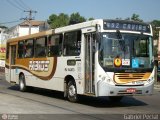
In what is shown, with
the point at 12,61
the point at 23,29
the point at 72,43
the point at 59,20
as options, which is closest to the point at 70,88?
the point at 72,43

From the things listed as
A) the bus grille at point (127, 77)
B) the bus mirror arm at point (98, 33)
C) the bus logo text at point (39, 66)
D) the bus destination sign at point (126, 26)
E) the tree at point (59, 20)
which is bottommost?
the bus grille at point (127, 77)

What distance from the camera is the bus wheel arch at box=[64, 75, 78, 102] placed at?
15.8 meters

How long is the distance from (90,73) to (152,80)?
7.68ft

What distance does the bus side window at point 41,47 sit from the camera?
61.4 feet

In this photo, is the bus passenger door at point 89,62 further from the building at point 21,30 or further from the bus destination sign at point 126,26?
the building at point 21,30

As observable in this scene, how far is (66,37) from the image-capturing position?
1656cm

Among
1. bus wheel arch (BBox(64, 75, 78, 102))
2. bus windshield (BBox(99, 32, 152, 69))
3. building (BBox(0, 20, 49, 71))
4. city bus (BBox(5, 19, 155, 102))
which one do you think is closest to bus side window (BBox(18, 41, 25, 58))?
city bus (BBox(5, 19, 155, 102))

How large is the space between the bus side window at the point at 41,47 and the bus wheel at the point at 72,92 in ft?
9.81

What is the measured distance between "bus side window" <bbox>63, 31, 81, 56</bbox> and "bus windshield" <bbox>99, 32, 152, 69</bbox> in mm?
1609

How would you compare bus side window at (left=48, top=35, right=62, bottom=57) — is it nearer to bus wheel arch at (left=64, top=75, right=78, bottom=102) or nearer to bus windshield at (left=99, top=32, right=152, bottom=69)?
bus wheel arch at (left=64, top=75, right=78, bottom=102)

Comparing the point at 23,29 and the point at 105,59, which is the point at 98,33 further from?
the point at 23,29

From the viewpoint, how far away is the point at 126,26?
14539 millimetres

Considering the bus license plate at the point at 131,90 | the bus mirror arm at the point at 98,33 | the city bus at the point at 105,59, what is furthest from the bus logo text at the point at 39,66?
the bus license plate at the point at 131,90

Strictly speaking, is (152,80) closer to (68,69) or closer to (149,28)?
(149,28)
